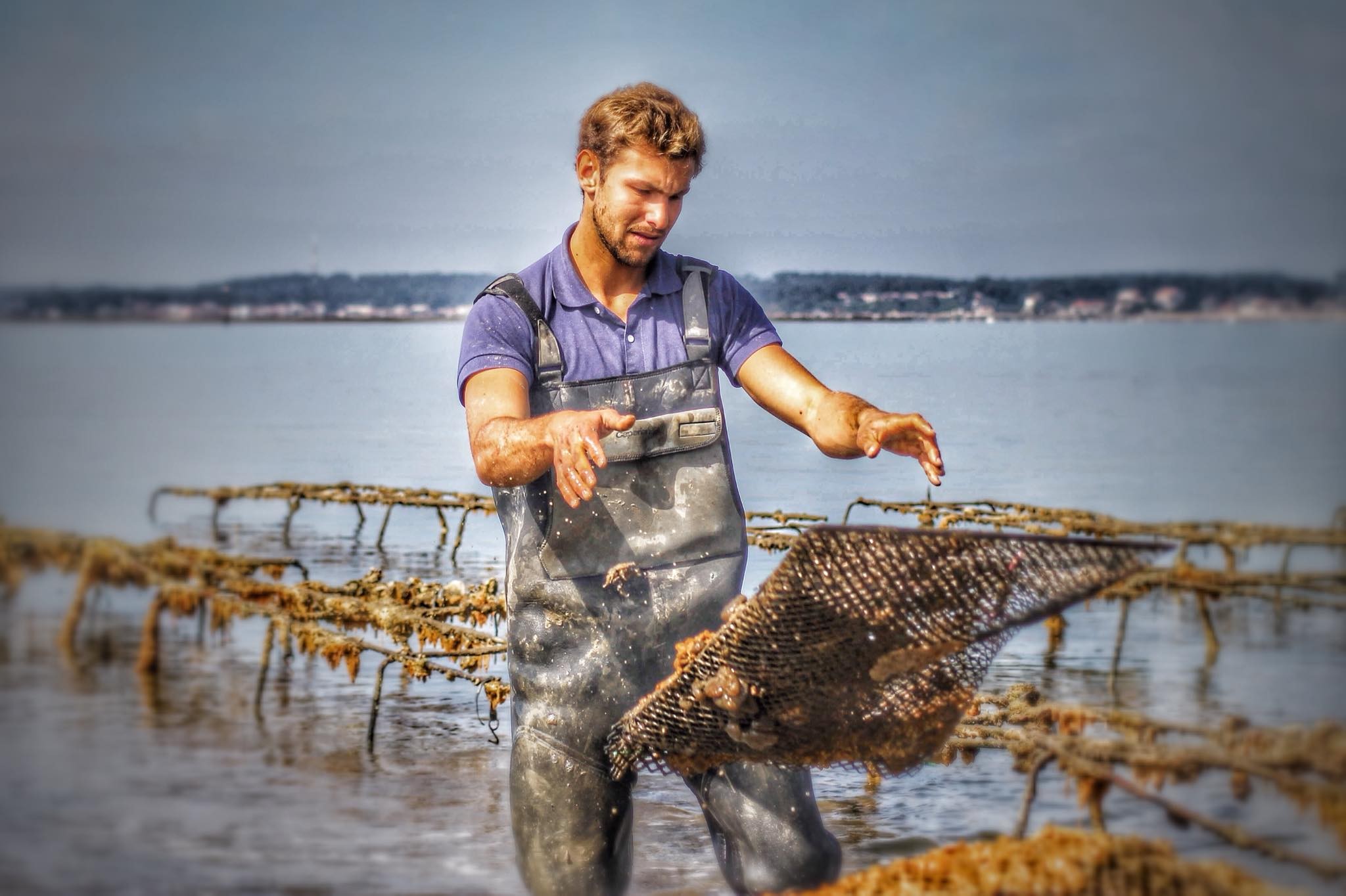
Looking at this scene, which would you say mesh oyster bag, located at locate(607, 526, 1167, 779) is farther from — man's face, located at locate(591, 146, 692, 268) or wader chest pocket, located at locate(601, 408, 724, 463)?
man's face, located at locate(591, 146, 692, 268)

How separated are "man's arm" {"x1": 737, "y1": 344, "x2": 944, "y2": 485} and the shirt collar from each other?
256 mm

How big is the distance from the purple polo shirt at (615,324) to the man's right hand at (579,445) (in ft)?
1.64

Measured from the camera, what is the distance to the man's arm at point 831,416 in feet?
8.31

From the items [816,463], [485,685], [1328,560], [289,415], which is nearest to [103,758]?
[485,685]

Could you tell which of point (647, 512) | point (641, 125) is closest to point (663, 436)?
point (647, 512)

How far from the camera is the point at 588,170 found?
2.85 metres

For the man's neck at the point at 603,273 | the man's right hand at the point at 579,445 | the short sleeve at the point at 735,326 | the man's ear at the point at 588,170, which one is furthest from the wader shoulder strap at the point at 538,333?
the man's right hand at the point at 579,445

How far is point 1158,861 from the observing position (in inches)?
78.2

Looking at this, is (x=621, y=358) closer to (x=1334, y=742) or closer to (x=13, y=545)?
(x=1334, y=742)

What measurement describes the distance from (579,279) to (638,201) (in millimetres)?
248

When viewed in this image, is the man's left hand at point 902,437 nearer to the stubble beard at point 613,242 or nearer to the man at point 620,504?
the man at point 620,504

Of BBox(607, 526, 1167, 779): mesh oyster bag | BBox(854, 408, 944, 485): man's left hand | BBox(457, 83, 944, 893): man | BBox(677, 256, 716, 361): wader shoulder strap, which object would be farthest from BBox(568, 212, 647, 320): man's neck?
BBox(607, 526, 1167, 779): mesh oyster bag

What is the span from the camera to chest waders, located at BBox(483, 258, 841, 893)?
283 cm

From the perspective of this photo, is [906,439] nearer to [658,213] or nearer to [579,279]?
[658,213]
